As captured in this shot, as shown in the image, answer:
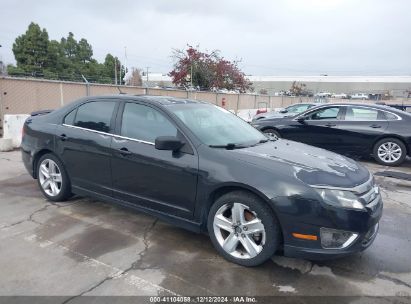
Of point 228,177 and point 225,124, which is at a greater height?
point 225,124

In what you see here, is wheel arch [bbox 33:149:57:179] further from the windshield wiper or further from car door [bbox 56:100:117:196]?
the windshield wiper

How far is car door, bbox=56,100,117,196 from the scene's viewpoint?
4219 mm

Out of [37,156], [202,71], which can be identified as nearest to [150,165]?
[37,156]

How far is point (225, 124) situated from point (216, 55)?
2579 centimetres

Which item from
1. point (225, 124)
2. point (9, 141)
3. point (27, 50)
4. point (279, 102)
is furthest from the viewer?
point (27, 50)

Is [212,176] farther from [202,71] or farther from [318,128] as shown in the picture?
[202,71]

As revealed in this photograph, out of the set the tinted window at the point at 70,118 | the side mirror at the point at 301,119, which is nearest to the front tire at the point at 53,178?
the tinted window at the point at 70,118

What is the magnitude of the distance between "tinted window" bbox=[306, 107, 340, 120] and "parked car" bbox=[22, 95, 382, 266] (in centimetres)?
486

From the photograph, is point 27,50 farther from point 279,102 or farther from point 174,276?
point 174,276

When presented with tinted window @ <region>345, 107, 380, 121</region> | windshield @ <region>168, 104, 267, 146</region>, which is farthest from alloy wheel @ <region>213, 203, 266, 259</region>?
tinted window @ <region>345, 107, 380, 121</region>

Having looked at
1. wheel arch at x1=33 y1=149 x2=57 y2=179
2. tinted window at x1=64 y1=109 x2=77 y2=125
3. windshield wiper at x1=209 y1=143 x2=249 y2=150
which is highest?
tinted window at x1=64 y1=109 x2=77 y2=125

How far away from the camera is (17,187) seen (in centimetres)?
556

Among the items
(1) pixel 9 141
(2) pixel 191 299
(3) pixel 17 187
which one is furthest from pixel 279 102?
(2) pixel 191 299

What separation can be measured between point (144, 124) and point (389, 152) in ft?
21.3
